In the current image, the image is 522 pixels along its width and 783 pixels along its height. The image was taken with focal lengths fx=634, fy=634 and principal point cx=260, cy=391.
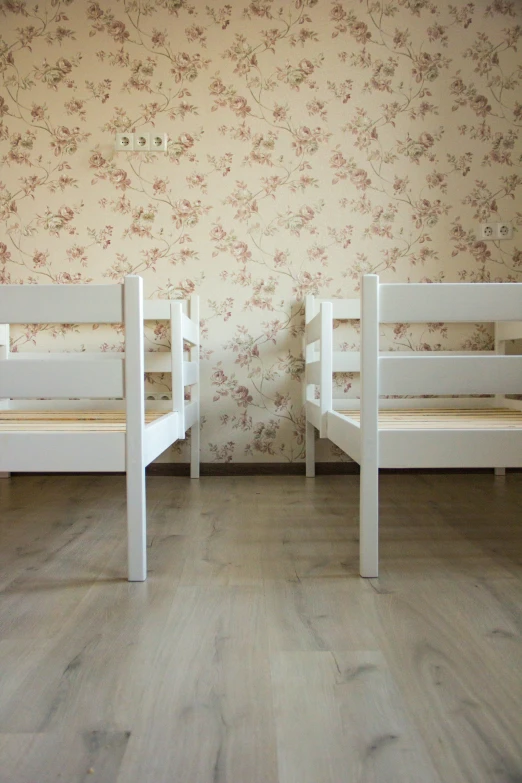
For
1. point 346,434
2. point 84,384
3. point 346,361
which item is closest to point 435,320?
point 346,434

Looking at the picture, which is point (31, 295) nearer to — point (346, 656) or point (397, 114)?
point (346, 656)

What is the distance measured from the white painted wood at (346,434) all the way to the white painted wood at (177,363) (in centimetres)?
49

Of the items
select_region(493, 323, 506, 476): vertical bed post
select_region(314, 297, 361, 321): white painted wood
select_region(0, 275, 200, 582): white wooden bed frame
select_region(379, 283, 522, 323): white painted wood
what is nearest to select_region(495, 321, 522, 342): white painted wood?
select_region(493, 323, 506, 476): vertical bed post

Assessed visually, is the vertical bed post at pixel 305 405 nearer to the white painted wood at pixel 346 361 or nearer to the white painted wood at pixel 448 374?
the white painted wood at pixel 346 361

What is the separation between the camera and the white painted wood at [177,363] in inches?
83.0

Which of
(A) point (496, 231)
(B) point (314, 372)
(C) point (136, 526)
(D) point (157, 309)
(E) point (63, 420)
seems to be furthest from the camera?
(A) point (496, 231)

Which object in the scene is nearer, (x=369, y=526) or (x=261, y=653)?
(x=261, y=653)

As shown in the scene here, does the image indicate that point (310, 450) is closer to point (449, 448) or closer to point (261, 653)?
point (449, 448)

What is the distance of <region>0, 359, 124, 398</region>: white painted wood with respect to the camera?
4.71 feet

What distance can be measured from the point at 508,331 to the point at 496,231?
44cm

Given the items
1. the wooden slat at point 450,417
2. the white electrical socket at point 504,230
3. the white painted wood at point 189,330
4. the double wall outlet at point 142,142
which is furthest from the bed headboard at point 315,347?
the double wall outlet at point 142,142

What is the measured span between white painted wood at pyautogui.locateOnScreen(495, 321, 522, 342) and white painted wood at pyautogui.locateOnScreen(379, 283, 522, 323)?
1.11 metres

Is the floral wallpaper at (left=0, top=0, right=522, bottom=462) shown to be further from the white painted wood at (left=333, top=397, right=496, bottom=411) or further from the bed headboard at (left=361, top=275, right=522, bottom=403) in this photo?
the bed headboard at (left=361, top=275, right=522, bottom=403)

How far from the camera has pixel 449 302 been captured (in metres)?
1.44
